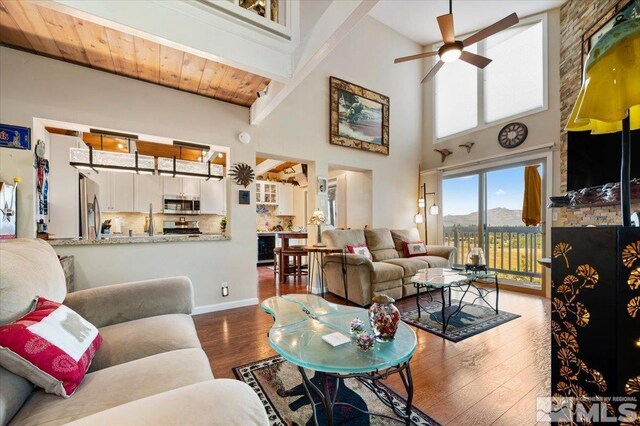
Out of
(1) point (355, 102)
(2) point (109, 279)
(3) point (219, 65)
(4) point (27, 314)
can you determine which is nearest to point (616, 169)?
(1) point (355, 102)

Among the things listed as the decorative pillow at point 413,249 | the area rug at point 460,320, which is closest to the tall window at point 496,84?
the decorative pillow at point 413,249

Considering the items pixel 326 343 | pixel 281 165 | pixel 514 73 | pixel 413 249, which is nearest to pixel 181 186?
pixel 281 165

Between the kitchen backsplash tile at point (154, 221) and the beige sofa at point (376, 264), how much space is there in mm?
3519

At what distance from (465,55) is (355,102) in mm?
2038

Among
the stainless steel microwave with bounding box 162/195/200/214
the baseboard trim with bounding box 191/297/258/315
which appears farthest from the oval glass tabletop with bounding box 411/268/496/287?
the stainless steel microwave with bounding box 162/195/200/214

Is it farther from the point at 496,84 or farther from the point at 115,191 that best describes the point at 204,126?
the point at 496,84

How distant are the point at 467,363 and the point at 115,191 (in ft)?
20.1

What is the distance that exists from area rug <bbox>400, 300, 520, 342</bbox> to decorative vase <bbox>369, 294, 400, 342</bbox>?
1.46 meters

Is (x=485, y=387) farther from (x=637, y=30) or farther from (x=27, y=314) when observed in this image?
(x=27, y=314)

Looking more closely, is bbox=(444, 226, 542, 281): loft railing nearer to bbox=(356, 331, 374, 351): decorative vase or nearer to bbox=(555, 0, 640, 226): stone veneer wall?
bbox=(555, 0, 640, 226): stone veneer wall

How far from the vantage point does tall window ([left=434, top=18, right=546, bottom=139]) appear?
13.9 feet

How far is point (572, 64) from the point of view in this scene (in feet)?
12.0

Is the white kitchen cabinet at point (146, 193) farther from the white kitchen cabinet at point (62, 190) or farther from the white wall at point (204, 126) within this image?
the white wall at point (204, 126)

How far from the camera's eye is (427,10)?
4.81 metres
